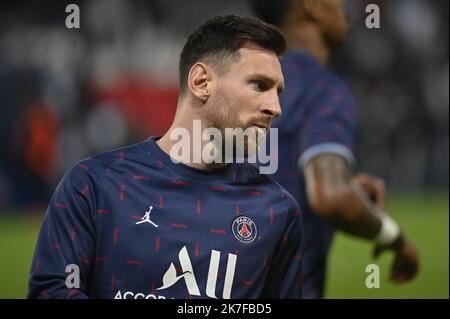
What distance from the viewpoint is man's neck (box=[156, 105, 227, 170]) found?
2455 millimetres

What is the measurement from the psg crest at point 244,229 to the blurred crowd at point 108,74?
2690 mm

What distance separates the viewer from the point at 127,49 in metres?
6.57

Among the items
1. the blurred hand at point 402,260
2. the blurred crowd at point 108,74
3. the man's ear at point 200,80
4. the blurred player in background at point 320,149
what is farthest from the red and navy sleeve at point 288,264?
the blurred crowd at point 108,74

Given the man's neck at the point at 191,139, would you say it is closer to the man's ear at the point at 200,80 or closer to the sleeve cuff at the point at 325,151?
the man's ear at the point at 200,80

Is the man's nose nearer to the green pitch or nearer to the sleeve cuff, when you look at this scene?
the sleeve cuff

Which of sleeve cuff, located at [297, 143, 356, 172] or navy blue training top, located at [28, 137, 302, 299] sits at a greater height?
sleeve cuff, located at [297, 143, 356, 172]

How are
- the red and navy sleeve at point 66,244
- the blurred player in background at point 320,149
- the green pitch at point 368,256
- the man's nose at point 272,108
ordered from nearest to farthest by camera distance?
1. the red and navy sleeve at point 66,244
2. the man's nose at point 272,108
3. the blurred player in background at point 320,149
4. the green pitch at point 368,256

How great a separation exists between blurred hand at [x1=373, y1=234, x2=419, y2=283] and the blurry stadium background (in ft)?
2.55

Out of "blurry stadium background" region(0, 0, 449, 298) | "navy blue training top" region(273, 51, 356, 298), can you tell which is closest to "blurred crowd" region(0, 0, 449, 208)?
"blurry stadium background" region(0, 0, 449, 298)

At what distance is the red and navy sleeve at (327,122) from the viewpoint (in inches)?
127

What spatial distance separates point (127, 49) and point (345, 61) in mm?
2315

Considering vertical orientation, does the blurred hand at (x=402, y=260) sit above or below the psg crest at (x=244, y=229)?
below

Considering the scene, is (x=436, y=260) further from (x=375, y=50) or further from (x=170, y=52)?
(x=375, y=50)
